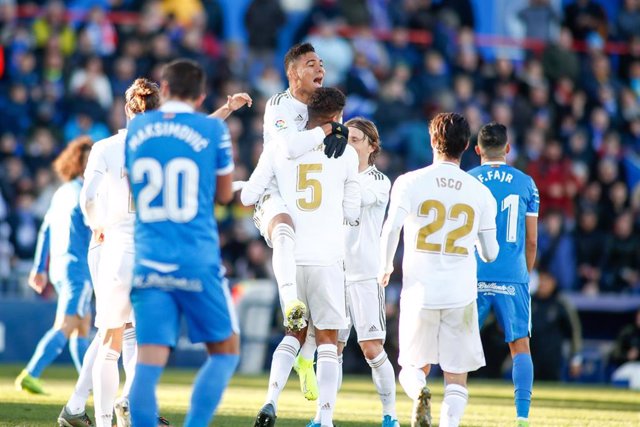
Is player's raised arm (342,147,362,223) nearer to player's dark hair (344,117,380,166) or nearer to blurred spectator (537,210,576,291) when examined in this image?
player's dark hair (344,117,380,166)

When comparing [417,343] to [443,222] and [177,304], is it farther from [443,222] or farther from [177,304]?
[177,304]

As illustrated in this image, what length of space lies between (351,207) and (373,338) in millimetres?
1275

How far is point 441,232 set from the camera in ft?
30.5

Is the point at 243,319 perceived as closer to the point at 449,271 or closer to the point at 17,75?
the point at 17,75

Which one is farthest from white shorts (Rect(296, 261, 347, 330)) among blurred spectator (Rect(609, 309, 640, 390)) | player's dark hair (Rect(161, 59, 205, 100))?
blurred spectator (Rect(609, 309, 640, 390))

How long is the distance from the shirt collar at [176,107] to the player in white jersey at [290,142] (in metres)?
1.91

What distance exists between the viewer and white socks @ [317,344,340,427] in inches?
379

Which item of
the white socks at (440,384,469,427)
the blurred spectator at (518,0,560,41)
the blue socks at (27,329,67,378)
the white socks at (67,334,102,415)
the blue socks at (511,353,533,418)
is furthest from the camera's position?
the blurred spectator at (518,0,560,41)

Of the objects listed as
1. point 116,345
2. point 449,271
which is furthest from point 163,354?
point 449,271

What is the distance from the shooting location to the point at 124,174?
30.6ft

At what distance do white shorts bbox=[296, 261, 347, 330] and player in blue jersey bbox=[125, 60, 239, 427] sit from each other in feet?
6.35

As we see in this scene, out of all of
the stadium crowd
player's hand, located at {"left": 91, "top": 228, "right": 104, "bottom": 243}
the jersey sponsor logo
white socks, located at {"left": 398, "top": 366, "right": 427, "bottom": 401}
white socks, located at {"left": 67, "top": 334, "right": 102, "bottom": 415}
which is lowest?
white socks, located at {"left": 67, "top": 334, "right": 102, "bottom": 415}

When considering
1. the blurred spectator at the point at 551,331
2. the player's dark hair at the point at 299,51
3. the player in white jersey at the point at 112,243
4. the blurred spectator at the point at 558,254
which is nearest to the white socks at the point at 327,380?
the player in white jersey at the point at 112,243

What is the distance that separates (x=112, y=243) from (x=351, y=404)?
16.8 ft
